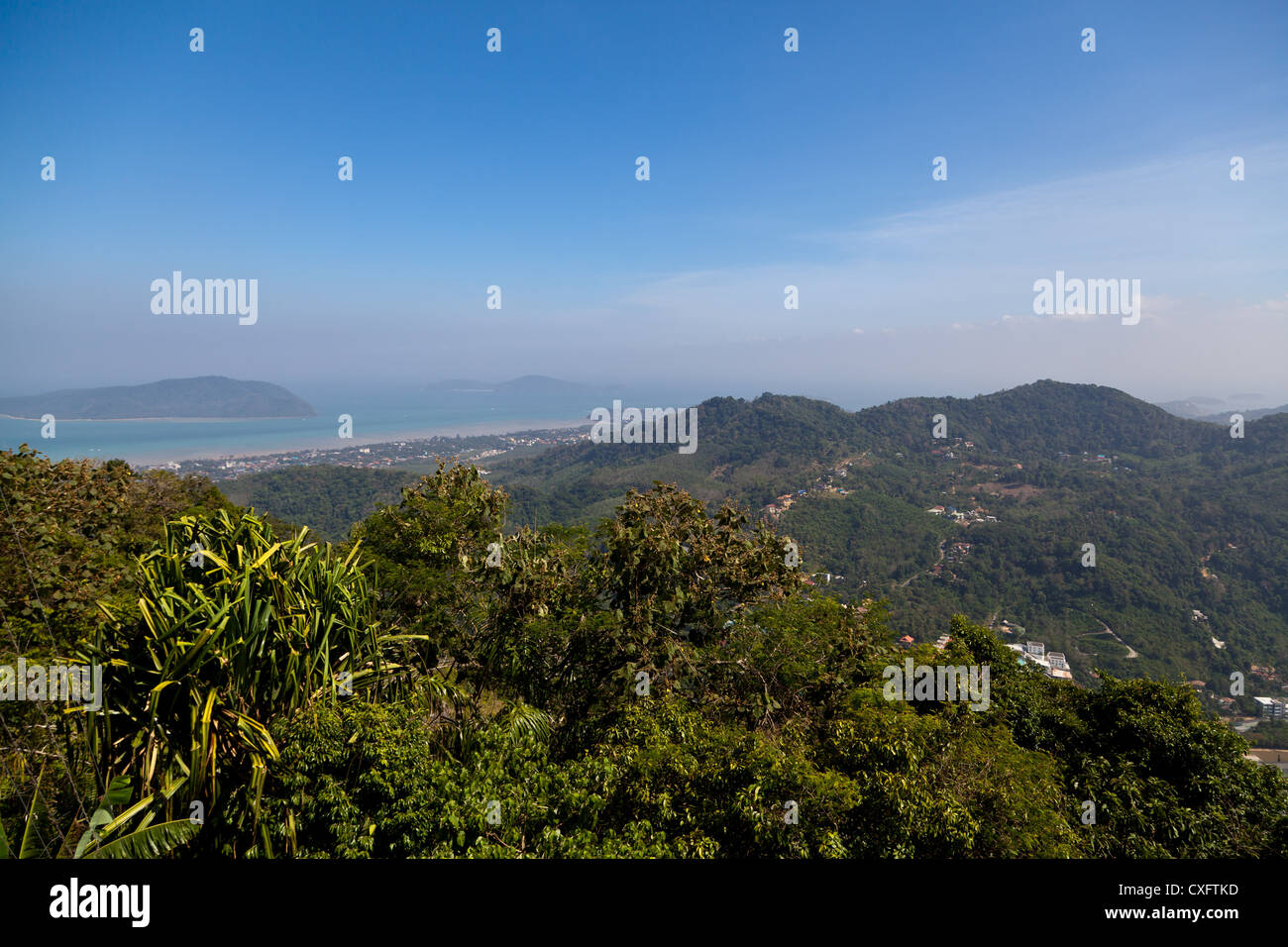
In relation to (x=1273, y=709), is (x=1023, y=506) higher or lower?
higher

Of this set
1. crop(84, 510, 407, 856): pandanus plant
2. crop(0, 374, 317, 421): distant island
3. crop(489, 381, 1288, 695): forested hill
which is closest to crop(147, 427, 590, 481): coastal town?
crop(489, 381, 1288, 695): forested hill

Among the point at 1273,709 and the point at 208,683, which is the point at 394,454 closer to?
the point at 208,683

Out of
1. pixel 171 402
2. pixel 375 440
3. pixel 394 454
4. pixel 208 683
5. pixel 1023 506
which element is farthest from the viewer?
pixel 171 402

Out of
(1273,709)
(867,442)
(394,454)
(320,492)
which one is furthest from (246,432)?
(1273,709)

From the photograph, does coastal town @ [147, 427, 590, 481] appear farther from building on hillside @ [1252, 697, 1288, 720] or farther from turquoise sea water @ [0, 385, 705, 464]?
building on hillside @ [1252, 697, 1288, 720]

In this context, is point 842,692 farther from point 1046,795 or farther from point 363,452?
point 363,452
